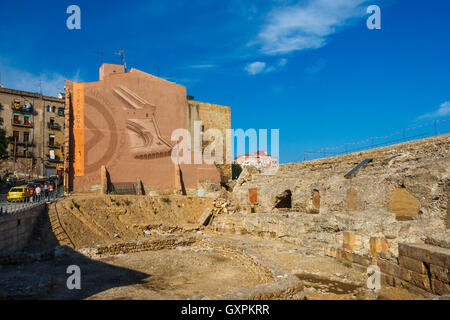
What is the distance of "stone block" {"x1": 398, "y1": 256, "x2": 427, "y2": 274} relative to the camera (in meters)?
6.85

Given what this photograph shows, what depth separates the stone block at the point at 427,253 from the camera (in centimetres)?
621

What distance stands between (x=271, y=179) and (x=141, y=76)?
15345 millimetres

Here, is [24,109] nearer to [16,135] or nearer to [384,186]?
[16,135]

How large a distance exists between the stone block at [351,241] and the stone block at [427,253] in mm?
3552

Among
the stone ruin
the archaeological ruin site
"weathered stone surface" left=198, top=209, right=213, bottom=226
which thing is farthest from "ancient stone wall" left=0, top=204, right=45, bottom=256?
the stone ruin

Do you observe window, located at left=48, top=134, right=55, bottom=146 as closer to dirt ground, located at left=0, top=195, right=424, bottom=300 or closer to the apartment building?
the apartment building

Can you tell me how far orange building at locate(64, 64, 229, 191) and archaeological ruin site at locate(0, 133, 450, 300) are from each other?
497 centimetres

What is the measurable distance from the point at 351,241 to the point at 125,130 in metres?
21.1

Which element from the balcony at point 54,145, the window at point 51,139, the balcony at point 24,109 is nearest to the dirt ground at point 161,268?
the balcony at point 54,145

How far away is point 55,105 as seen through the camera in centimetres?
3738

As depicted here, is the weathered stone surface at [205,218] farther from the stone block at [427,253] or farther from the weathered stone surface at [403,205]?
the stone block at [427,253]

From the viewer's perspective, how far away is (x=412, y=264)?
718 cm

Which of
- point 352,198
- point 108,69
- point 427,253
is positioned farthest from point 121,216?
point 427,253

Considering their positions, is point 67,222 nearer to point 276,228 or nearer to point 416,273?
point 276,228
